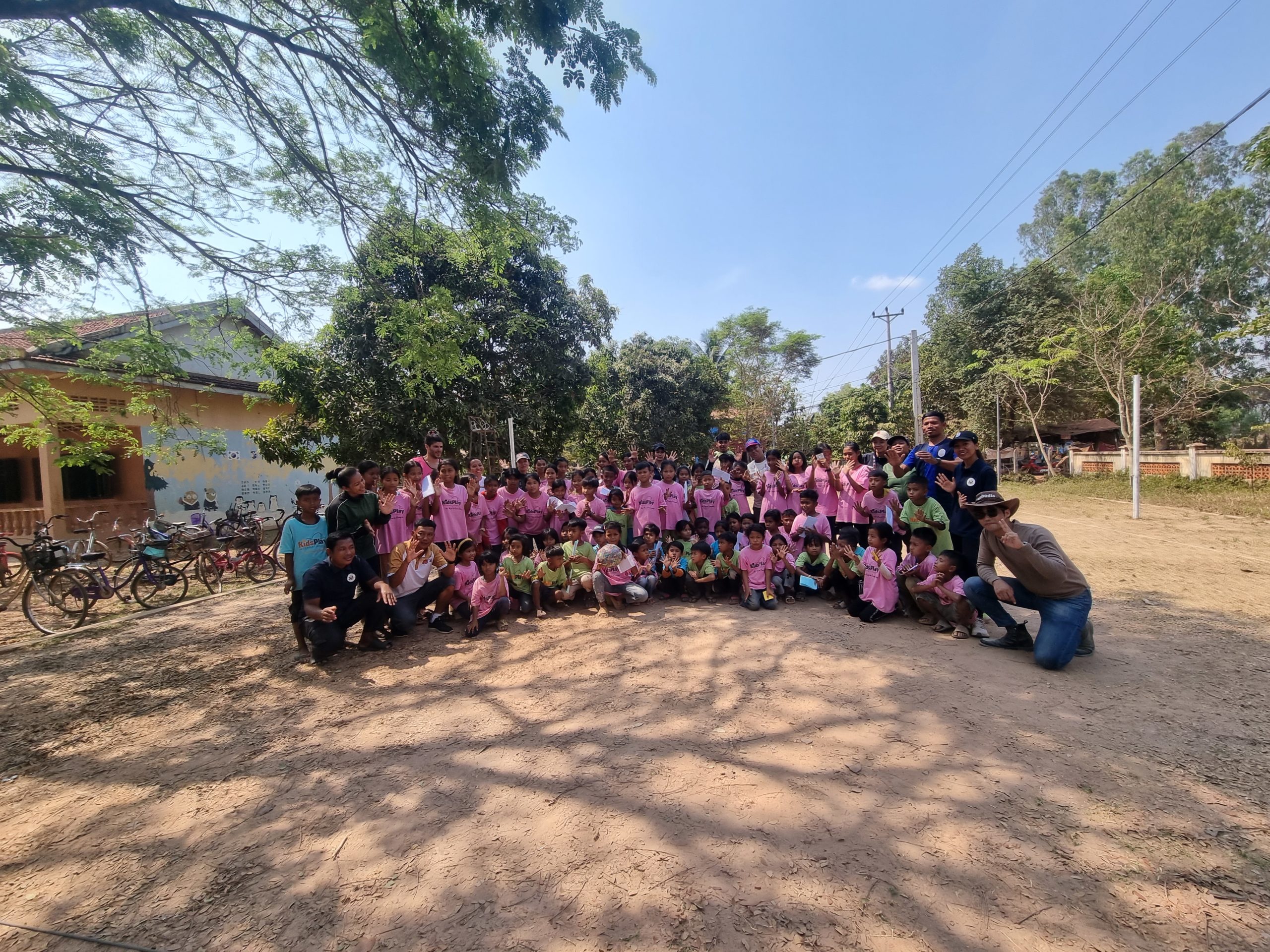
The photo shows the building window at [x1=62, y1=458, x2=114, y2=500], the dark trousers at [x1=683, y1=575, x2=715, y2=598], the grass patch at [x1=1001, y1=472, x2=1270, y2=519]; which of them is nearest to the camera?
the dark trousers at [x1=683, y1=575, x2=715, y2=598]

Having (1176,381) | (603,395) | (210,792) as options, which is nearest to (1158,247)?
(1176,381)

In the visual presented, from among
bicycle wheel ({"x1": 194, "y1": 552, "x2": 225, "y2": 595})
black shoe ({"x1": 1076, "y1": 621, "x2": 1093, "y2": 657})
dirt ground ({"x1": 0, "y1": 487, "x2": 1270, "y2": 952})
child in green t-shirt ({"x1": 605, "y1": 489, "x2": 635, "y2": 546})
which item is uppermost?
child in green t-shirt ({"x1": 605, "y1": 489, "x2": 635, "y2": 546})

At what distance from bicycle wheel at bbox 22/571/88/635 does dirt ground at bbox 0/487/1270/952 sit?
70.4 inches

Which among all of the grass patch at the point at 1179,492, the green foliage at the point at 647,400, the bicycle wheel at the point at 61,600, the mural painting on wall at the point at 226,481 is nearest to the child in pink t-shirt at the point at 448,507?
the bicycle wheel at the point at 61,600

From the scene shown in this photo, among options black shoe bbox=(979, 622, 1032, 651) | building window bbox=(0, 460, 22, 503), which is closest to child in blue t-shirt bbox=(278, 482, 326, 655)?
black shoe bbox=(979, 622, 1032, 651)

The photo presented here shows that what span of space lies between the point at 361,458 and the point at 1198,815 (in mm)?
11657

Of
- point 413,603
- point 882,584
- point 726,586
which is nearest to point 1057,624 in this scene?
point 882,584

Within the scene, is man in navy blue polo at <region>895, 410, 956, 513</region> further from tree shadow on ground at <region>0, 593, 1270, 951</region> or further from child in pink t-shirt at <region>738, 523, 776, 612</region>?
child in pink t-shirt at <region>738, 523, 776, 612</region>

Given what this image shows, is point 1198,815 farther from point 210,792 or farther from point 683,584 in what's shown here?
point 210,792

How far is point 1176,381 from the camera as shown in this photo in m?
21.2

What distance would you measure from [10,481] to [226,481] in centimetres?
345

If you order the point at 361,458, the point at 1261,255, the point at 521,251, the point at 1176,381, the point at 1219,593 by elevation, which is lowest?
the point at 1219,593

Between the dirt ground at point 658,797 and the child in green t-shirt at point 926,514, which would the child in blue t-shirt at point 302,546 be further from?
the child in green t-shirt at point 926,514

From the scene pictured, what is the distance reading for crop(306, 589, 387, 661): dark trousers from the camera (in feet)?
14.9
